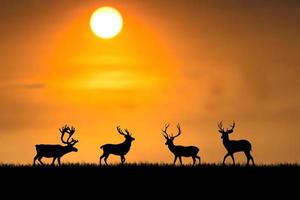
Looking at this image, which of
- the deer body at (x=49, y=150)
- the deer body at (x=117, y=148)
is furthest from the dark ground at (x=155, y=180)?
the deer body at (x=117, y=148)

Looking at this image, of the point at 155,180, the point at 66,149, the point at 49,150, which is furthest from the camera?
the point at 66,149

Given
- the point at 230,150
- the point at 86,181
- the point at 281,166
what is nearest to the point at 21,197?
Answer: the point at 86,181

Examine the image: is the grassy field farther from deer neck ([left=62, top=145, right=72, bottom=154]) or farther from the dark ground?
deer neck ([left=62, top=145, right=72, bottom=154])

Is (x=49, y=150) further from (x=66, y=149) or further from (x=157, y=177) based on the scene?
(x=157, y=177)

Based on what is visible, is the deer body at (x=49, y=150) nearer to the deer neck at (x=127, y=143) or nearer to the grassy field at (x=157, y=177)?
the deer neck at (x=127, y=143)

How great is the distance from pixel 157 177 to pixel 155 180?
0.54 m

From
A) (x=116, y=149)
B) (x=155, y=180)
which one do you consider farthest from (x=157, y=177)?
(x=116, y=149)

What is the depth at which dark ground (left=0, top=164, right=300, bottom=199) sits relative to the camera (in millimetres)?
30828

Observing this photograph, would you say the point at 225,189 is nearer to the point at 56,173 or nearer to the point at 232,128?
the point at 56,173

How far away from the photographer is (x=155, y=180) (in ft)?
107

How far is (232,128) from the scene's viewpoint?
42312 mm

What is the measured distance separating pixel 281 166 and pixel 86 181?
8.98 meters

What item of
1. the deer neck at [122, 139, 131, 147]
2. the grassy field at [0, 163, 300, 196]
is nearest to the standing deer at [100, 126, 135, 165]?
the deer neck at [122, 139, 131, 147]

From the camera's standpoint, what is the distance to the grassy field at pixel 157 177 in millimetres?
31500
